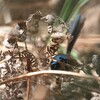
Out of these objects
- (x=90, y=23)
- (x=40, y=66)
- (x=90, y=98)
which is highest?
(x=90, y=23)

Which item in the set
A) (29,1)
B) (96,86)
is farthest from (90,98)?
(29,1)

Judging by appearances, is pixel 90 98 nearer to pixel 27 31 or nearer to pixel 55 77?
pixel 55 77

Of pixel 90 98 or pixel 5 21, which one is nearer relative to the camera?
pixel 90 98

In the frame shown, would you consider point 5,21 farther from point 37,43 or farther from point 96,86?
point 96,86

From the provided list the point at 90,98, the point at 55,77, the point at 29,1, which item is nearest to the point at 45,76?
the point at 55,77

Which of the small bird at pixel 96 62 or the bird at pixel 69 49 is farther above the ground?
the bird at pixel 69 49

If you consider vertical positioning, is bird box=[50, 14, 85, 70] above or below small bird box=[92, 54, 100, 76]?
above

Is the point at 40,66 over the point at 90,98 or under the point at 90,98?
over
